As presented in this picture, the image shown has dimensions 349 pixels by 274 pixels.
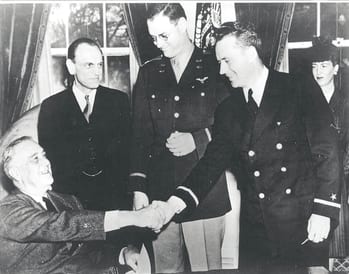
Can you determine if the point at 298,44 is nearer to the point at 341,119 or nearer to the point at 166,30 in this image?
the point at 341,119

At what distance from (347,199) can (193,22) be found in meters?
1.53

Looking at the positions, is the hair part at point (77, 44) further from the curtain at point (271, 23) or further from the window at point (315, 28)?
the window at point (315, 28)

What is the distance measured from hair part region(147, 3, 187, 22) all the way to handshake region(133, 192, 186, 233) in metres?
1.12

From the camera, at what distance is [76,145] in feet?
8.61

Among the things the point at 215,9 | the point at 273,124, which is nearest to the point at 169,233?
the point at 273,124

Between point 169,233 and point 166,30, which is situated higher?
point 166,30

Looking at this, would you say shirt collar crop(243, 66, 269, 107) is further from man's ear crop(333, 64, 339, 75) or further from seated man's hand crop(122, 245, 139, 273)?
seated man's hand crop(122, 245, 139, 273)

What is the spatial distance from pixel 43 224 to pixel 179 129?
99 cm

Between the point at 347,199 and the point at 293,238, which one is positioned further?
the point at 347,199

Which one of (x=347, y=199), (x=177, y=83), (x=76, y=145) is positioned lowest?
(x=347, y=199)

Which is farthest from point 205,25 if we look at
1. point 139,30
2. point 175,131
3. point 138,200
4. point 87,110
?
point 138,200

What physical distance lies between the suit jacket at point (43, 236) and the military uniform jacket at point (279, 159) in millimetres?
633

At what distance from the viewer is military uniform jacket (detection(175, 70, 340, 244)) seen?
259cm

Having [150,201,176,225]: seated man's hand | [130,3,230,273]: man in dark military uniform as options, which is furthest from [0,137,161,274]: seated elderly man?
[130,3,230,273]: man in dark military uniform
